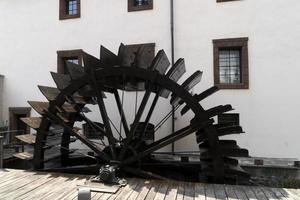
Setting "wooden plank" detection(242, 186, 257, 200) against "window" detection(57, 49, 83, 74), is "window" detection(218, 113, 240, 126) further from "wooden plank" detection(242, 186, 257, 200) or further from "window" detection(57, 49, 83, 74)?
"window" detection(57, 49, 83, 74)

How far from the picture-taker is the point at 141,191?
14.4 ft

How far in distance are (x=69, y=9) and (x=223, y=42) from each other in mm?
5086

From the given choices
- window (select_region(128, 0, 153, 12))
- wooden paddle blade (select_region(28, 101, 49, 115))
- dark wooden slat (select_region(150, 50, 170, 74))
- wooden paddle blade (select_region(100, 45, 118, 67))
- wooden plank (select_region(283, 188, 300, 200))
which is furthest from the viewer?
window (select_region(128, 0, 153, 12))

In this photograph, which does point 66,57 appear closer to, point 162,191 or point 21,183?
point 21,183

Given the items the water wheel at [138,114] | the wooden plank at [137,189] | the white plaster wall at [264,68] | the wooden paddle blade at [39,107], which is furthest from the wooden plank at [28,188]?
the white plaster wall at [264,68]

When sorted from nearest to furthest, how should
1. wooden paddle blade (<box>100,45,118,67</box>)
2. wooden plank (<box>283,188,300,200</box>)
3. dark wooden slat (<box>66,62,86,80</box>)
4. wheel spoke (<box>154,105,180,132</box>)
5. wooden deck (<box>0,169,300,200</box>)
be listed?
wooden plank (<box>283,188,300,200</box>) < wooden deck (<box>0,169,300,200</box>) < wooden paddle blade (<box>100,45,118,67</box>) < dark wooden slat (<box>66,62,86,80</box>) < wheel spoke (<box>154,105,180,132</box>)

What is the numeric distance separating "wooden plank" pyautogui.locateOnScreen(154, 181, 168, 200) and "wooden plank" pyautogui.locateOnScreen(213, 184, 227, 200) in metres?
0.75

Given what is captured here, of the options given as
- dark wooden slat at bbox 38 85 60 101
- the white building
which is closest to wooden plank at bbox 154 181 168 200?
dark wooden slat at bbox 38 85 60 101

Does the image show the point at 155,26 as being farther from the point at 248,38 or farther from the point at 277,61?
the point at 277,61

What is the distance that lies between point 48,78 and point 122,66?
4.68m

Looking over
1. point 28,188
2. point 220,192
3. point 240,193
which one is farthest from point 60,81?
point 240,193

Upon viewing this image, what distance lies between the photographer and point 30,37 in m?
9.63

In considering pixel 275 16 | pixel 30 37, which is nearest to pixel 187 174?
A: pixel 275 16

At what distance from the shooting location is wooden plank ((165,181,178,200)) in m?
4.10
